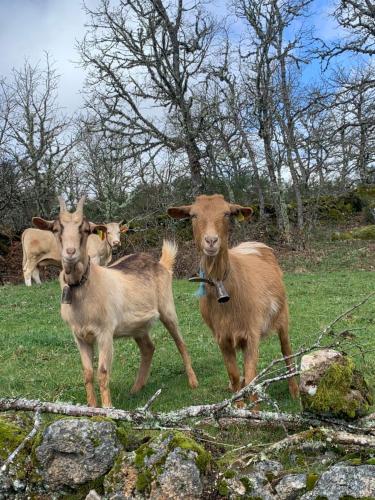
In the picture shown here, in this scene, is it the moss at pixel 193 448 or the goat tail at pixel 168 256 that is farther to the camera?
the goat tail at pixel 168 256

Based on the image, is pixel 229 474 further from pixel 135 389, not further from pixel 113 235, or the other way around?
pixel 113 235

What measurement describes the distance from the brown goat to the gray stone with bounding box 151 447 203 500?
8.07 ft

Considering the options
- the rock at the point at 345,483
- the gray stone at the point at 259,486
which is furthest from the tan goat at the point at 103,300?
the rock at the point at 345,483

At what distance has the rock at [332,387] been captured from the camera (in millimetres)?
3520

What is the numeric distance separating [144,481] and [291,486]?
77 cm

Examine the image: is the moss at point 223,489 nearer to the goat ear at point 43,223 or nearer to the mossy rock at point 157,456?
the mossy rock at point 157,456

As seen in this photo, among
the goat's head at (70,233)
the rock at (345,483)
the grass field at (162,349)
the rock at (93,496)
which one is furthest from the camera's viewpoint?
the grass field at (162,349)

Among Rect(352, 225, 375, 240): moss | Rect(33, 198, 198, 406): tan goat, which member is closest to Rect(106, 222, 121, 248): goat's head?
Rect(33, 198, 198, 406): tan goat

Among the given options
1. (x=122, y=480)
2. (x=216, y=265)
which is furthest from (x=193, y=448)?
(x=216, y=265)

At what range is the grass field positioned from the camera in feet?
21.5

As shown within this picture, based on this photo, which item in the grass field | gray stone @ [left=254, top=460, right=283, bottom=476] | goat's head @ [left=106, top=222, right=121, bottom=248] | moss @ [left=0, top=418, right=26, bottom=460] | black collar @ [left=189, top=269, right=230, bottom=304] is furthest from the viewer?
goat's head @ [left=106, top=222, right=121, bottom=248]

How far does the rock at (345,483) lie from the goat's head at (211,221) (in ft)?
8.75

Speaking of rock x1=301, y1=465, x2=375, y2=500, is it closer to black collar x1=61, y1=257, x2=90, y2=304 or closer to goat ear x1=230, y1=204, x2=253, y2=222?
goat ear x1=230, y1=204, x2=253, y2=222

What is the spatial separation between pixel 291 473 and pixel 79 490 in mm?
1179
